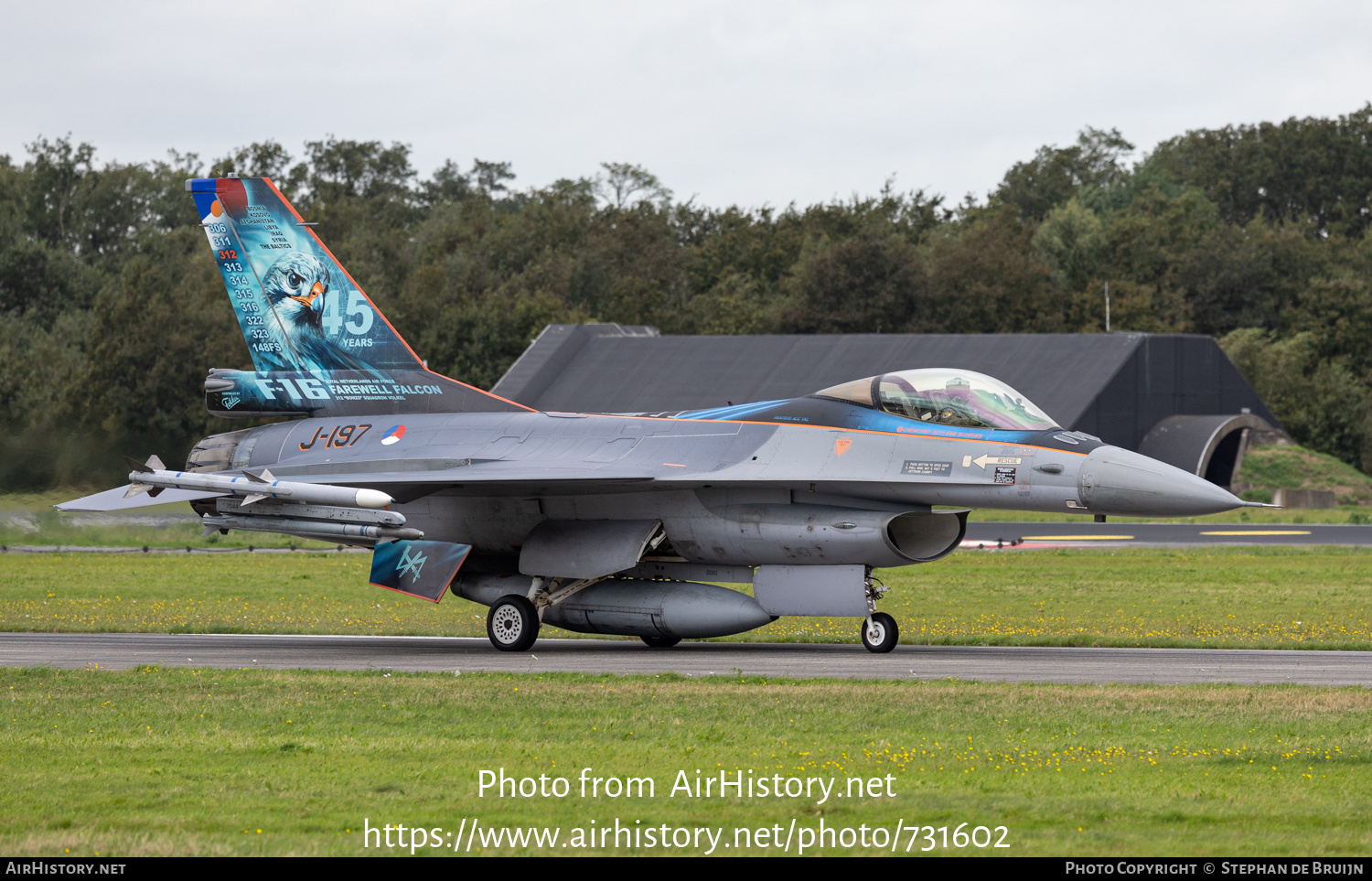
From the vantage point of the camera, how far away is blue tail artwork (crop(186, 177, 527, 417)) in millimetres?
20953

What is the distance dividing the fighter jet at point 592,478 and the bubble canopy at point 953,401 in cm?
3

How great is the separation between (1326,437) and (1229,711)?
5742 centimetres

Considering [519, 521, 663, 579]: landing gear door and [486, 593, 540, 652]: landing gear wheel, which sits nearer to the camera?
[519, 521, 663, 579]: landing gear door

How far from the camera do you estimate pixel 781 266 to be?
93000mm

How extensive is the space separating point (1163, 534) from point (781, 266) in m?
51.9

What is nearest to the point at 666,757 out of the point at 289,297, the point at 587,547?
the point at 587,547

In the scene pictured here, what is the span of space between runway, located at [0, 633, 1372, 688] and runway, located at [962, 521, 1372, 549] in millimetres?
21086

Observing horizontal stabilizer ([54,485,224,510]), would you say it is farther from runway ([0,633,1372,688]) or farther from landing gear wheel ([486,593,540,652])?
landing gear wheel ([486,593,540,652])

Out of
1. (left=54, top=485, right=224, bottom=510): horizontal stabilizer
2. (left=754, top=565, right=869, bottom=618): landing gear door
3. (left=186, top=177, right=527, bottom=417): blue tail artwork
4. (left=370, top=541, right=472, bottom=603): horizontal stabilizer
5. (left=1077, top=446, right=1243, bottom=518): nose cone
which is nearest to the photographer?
(left=1077, top=446, right=1243, bottom=518): nose cone

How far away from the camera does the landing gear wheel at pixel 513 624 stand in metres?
18.7

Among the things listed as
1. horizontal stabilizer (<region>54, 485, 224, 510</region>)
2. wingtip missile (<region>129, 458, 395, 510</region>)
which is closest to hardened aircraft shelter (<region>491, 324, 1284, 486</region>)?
horizontal stabilizer (<region>54, 485, 224, 510</region>)

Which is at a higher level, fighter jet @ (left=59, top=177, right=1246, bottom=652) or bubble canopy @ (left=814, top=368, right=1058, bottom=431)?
bubble canopy @ (left=814, top=368, right=1058, bottom=431)

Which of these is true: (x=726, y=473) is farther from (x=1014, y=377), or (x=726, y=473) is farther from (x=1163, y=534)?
(x=1014, y=377)

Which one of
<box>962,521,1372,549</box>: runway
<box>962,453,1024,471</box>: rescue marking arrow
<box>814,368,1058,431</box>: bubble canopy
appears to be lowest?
<box>962,521,1372,549</box>: runway
